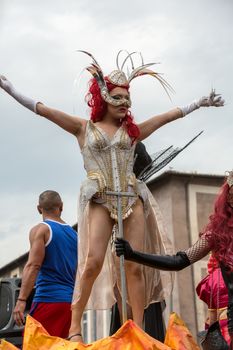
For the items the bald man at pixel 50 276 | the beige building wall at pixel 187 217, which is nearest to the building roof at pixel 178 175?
the beige building wall at pixel 187 217

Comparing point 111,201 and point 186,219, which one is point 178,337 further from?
point 186,219

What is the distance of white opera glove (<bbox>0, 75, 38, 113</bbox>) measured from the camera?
223 inches

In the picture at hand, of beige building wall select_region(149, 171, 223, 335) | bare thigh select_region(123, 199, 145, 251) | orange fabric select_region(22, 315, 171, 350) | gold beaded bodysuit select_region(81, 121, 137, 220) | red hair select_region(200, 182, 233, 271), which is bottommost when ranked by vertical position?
orange fabric select_region(22, 315, 171, 350)

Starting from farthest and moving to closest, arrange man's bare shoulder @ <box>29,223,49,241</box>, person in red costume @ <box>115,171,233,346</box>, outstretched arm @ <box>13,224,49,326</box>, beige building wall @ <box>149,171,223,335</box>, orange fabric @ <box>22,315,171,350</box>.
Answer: beige building wall @ <box>149,171,223,335</box>
man's bare shoulder @ <box>29,223,49,241</box>
outstretched arm @ <box>13,224,49,326</box>
person in red costume @ <box>115,171,233,346</box>
orange fabric @ <box>22,315,171,350</box>

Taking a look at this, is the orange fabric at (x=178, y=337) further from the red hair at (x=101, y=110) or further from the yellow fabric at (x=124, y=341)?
the red hair at (x=101, y=110)

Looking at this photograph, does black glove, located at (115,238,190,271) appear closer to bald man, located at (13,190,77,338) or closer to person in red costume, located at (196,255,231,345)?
person in red costume, located at (196,255,231,345)

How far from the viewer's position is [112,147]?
548 cm

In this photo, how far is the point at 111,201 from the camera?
5.32 m

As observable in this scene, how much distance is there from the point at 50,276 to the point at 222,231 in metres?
1.97

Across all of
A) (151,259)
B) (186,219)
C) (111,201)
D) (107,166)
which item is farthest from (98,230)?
(186,219)

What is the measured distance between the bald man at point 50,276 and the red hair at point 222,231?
1763mm

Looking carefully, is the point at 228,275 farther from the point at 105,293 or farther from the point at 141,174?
the point at 141,174

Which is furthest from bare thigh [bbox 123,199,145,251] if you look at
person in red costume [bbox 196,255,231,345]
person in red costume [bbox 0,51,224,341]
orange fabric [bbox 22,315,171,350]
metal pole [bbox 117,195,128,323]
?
orange fabric [bbox 22,315,171,350]

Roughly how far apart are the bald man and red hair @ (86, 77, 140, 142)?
101cm
